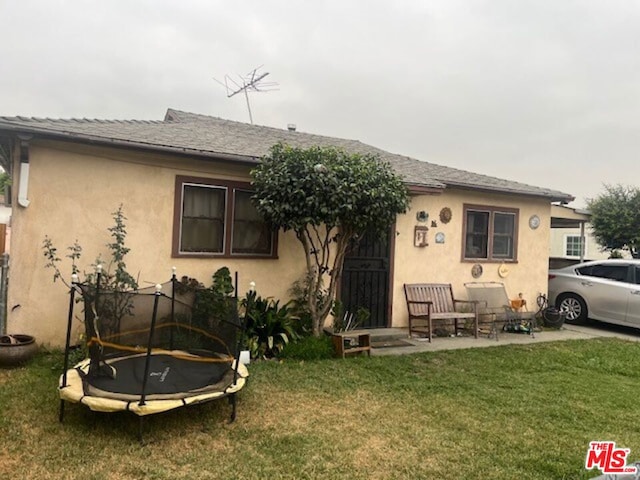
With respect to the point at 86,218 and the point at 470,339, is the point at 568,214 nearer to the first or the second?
the point at 470,339

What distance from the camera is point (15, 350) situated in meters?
4.92

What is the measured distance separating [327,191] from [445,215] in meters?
3.51

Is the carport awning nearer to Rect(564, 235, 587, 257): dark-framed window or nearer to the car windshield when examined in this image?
the car windshield

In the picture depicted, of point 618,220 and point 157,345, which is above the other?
point 618,220

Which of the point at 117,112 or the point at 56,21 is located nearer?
the point at 56,21

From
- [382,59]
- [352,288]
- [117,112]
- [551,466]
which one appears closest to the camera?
[551,466]

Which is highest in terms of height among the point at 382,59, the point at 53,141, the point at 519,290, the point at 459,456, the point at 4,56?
the point at 382,59

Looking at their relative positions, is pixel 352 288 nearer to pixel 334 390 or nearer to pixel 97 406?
pixel 334 390

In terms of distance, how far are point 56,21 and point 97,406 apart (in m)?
9.13

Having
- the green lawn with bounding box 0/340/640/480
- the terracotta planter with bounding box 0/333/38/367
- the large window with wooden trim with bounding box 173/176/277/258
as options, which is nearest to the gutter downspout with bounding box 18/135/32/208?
the terracotta planter with bounding box 0/333/38/367

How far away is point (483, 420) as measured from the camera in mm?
4066

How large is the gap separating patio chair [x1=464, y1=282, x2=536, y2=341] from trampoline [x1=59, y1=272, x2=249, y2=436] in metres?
5.47

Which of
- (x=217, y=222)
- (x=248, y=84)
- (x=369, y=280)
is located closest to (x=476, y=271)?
(x=369, y=280)

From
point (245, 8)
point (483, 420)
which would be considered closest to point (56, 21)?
point (245, 8)
